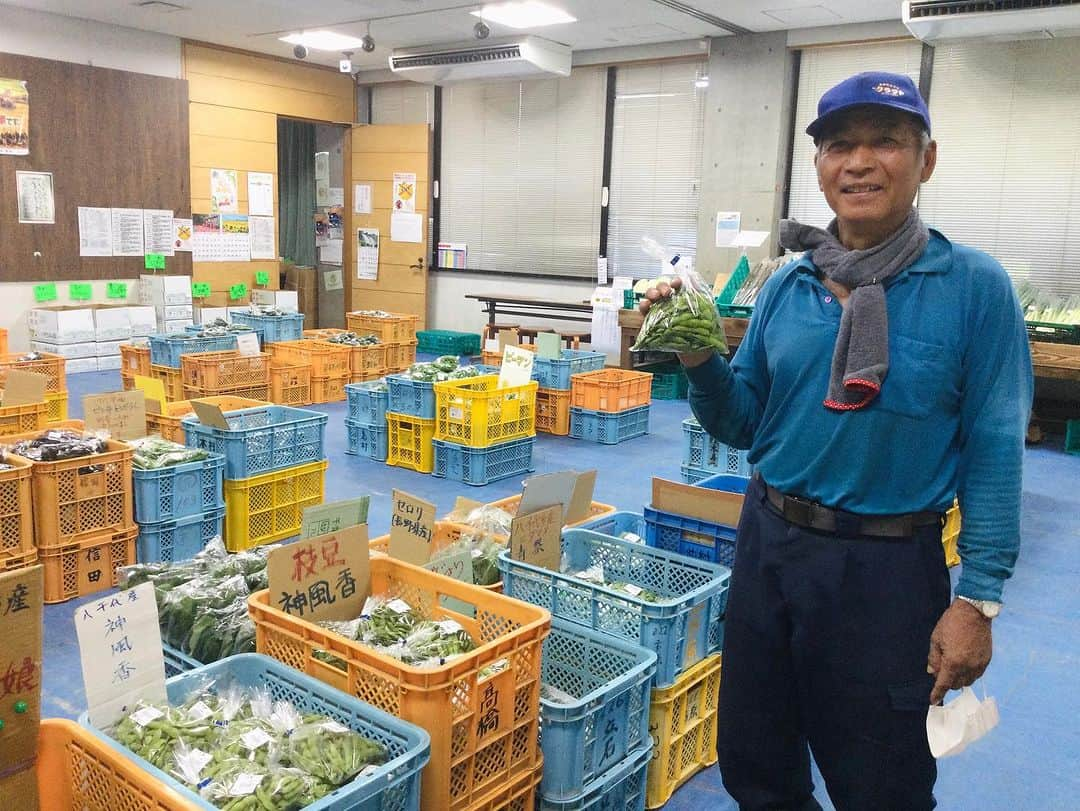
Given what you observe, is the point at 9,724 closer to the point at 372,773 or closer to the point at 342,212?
the point at 372,773

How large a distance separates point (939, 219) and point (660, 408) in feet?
10.2

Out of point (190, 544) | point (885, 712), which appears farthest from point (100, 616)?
point (190, 544)

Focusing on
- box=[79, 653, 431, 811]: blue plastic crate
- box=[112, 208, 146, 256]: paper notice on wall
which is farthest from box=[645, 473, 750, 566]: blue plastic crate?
box=[112, 208, 146, 256]: paper notice on wall

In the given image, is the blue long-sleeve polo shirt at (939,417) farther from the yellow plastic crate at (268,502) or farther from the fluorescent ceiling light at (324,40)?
the fluorescent ceiling light at (324,40)

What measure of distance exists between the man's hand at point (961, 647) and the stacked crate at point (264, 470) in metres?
3.05

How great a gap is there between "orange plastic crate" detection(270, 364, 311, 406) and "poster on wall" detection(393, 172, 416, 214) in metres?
4.39

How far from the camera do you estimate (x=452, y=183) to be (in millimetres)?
11117

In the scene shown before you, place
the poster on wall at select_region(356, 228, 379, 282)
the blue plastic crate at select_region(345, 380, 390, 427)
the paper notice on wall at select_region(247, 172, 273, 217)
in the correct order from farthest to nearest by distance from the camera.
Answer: the poster on wall at select_region(356, 228, 379, 282), the paper notice on wall at select_region(247, 172, 273, 217), the blue plastic crate at select_region(345, 380, 390, 427)

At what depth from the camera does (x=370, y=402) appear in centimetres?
583

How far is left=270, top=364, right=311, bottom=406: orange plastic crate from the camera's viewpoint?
22.7 feet

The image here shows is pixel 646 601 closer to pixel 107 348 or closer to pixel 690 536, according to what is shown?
pixel 690 536

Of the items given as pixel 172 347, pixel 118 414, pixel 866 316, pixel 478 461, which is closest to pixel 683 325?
pixel 866 316

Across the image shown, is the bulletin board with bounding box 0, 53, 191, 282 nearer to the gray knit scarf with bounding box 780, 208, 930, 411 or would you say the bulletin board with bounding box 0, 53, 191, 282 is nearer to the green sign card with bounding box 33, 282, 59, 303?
the green sign card with bounding box 33, 282, 59, 303

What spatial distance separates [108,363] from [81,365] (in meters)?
0.26
